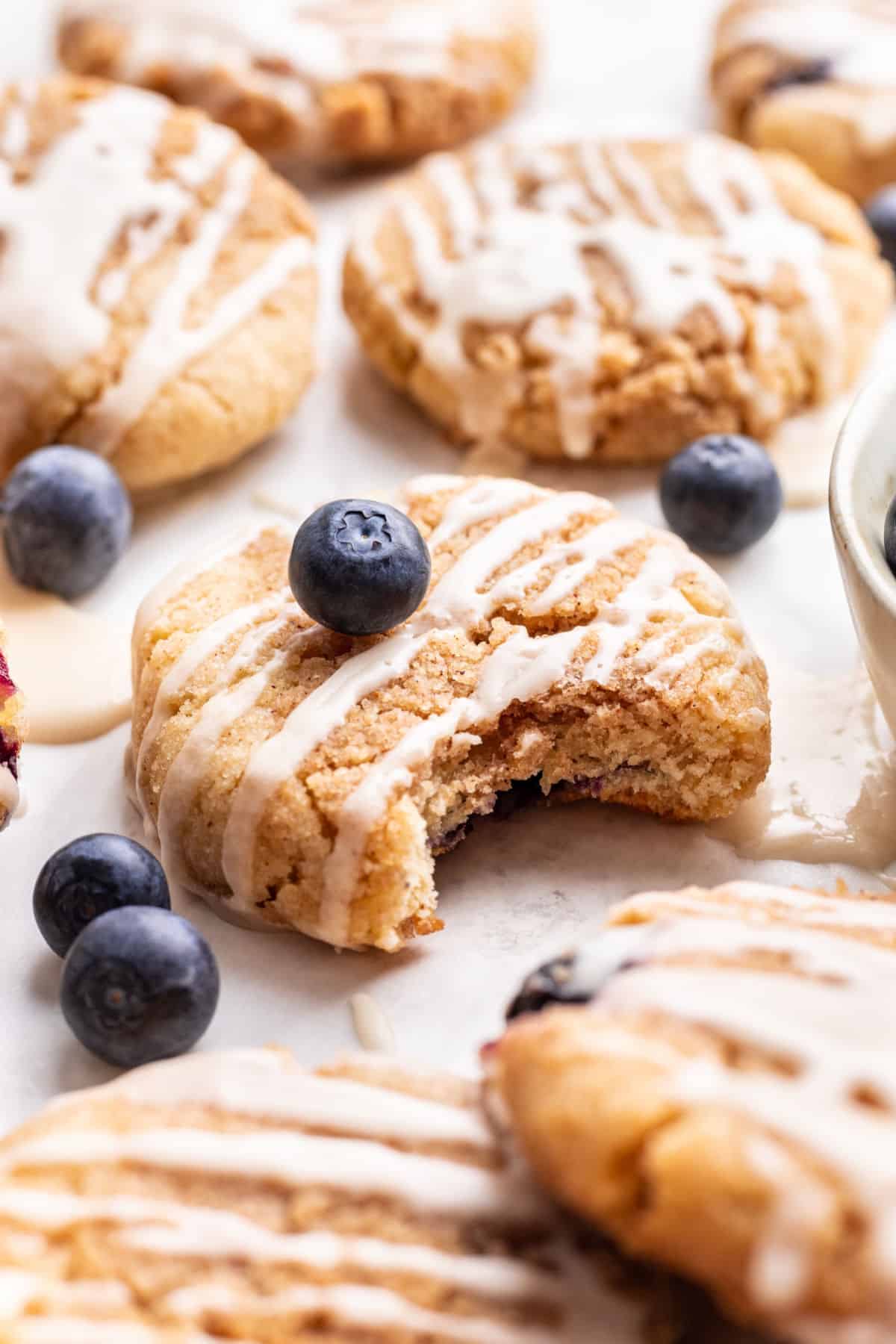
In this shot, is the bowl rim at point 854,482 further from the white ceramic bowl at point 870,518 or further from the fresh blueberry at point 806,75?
the fresh blueberry at point 806,75

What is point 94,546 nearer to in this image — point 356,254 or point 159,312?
point 159,312

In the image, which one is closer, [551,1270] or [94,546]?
[551,1270]

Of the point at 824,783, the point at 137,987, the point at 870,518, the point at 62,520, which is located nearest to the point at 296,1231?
the point at 137,987

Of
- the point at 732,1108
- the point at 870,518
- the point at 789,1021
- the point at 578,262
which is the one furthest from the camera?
the point at 578,262

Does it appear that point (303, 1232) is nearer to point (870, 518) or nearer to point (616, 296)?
point (870, 518)

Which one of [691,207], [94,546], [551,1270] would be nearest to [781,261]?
[691,207]

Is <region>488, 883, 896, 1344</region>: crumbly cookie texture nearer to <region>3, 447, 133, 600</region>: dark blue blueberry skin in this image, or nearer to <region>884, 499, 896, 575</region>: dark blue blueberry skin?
<region>884, 499, 896, 575</region>: dark blue blueberry skin
